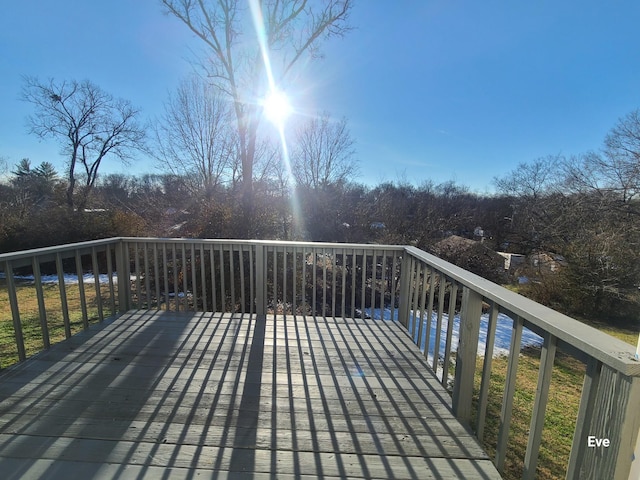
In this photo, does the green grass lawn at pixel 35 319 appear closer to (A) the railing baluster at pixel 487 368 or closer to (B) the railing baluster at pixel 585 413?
(A) the railing baluster at pixel 487 368

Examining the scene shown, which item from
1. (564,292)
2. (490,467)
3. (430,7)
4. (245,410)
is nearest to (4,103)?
(430,7)

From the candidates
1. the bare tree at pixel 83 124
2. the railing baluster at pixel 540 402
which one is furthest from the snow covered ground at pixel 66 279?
the railing baluster at pixel 540 402

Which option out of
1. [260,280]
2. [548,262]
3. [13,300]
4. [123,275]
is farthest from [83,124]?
[548,262]

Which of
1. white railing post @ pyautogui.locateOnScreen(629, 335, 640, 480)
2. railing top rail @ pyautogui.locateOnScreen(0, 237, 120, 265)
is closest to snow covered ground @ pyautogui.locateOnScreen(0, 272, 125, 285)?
railing top rail @ pyautogui.locateOnScreen(0, 237, 120, 265)

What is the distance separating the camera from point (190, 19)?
657cm

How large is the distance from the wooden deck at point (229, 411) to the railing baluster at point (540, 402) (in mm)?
299

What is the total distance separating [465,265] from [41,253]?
837 centimetres

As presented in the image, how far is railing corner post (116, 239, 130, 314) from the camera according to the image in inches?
134

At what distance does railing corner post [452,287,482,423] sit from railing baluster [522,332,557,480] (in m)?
0.52

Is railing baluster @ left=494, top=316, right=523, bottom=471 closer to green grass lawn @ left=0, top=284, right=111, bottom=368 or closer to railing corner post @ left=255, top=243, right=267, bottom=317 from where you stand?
railing corner post @ left=255, top=243, right=267, bottom=317

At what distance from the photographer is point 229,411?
5.63 ft

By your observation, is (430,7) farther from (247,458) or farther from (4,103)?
(4,103)

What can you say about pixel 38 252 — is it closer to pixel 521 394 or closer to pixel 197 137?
pixel 521 394

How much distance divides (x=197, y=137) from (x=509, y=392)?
981 centimetres
